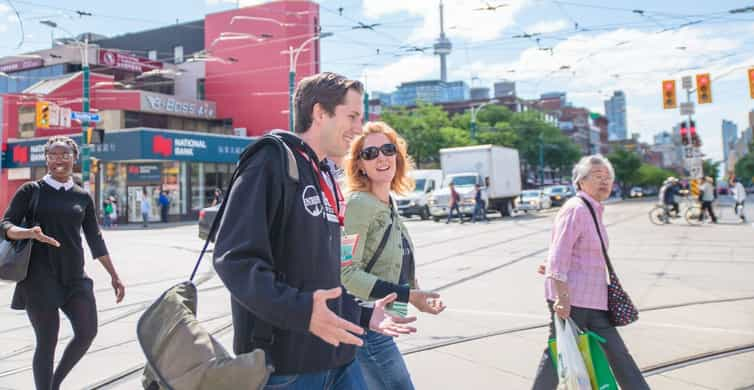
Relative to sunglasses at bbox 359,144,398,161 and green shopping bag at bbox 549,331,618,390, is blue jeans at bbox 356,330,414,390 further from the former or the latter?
green shopping bag at bbox 549,331,618,390

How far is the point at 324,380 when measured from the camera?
2025 mm

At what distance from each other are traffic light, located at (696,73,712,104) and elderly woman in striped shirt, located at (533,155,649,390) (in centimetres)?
2093

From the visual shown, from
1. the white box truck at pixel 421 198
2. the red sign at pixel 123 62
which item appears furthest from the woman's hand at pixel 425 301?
the red sign at pixel 123 62

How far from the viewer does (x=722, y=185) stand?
88.4m

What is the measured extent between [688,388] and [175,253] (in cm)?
1322

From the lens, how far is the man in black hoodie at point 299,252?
1.69 meters

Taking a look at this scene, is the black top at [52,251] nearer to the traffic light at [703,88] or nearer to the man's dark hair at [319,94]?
the man's dark hair at [319,94]

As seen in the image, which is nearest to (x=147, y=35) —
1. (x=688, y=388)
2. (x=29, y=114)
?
(x=29, y=114)

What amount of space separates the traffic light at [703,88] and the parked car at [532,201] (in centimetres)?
1411

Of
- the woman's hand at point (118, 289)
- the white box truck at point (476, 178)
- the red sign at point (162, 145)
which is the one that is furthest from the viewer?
the red sign at point (162, 145)

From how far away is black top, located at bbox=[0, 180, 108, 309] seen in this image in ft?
12.6

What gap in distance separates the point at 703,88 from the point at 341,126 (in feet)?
76.5

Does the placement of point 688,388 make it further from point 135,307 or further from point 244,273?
point 135,307

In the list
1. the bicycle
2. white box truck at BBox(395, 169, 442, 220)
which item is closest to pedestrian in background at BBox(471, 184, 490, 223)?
white box truck at BBox(395, 169, 442, 220)
